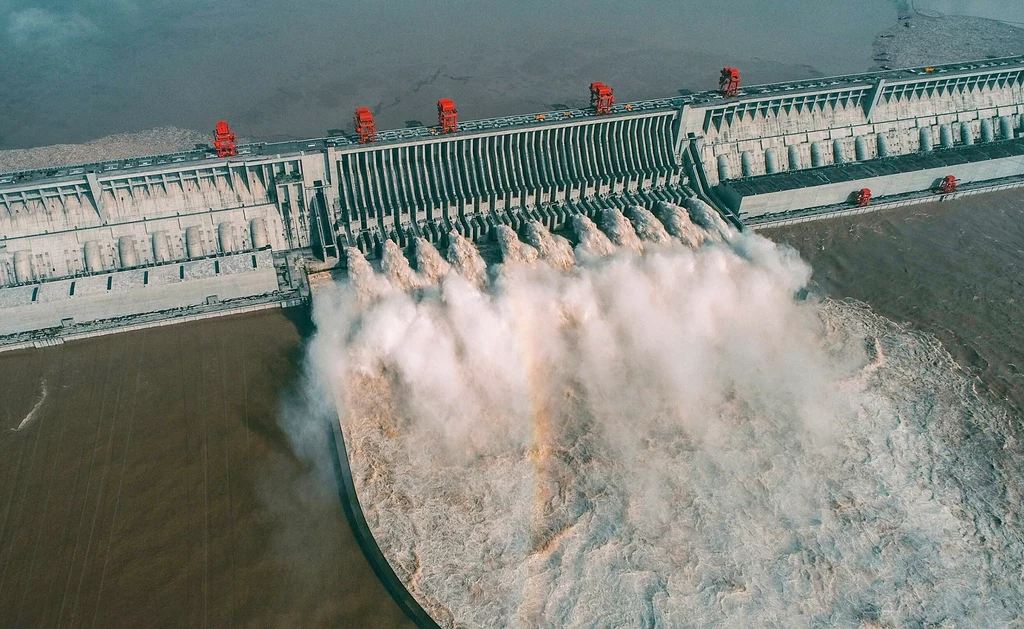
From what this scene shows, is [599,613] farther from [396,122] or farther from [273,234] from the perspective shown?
[396,122]

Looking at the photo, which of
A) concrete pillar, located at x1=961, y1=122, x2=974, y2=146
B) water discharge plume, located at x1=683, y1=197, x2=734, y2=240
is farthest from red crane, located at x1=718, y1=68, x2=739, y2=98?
concrete pillar, located at x1=961, y1=122, x2=974, y2=146

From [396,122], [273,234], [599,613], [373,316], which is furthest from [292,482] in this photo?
[396,122]

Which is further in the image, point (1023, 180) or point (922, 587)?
point (1023, 180)

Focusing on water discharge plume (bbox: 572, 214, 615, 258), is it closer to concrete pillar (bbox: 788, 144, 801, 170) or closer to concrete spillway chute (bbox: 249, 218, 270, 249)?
concrete pillar (bbox: 788, 144, 801, 170)

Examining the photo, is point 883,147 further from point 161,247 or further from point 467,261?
point 161,247

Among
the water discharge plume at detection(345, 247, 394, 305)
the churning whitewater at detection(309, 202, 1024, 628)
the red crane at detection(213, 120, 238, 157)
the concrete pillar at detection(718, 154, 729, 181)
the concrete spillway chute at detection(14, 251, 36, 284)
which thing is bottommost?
the churning whitewater at detection(309, 202, 1024, 628)

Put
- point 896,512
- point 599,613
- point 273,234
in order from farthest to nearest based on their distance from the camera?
point 273,234 → point 896,512 → point 599,613

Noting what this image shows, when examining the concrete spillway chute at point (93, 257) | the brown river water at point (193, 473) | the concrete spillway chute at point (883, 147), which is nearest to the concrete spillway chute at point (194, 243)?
the concrete spillway chute at point (93, 257)
